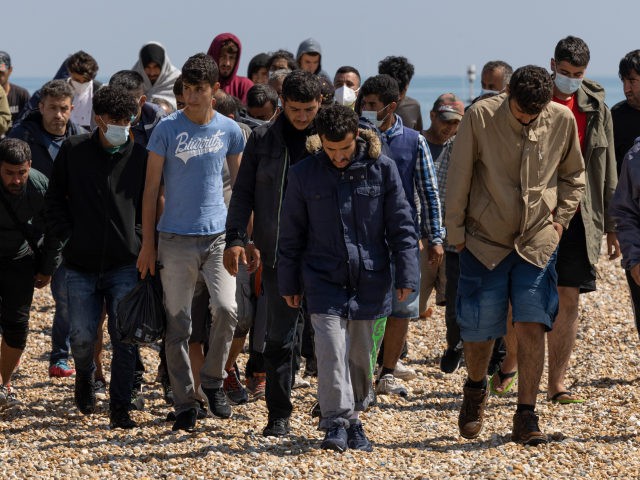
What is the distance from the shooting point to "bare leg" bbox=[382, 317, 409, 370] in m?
8.59

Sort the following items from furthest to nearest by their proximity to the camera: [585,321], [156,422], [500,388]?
[585,321]
[500,388]
[156,422]

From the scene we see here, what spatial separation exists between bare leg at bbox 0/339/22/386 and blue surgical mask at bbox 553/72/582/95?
3.84 metres

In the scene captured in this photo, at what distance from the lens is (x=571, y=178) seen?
7.14 metres

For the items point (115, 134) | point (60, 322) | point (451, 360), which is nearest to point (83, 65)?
point (60, 322)

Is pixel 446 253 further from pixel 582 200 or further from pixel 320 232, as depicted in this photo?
pixel 320 232

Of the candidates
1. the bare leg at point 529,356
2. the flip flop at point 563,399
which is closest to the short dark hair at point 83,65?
the flip flop at point 563,399

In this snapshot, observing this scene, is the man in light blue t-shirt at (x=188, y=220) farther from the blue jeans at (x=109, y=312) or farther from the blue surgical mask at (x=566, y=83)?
the blue surgical mask at (x=566, y=83)

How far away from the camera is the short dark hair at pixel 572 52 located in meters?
7.73

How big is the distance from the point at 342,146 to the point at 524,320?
1.39 m

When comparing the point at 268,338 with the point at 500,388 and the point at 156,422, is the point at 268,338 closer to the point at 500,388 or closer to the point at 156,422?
the point at 156,422

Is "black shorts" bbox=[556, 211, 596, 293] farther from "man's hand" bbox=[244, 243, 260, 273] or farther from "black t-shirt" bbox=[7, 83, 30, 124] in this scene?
"black t-shirt" bbox=[7, 83, 30, 124]

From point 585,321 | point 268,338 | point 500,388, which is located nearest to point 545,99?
point 268,338

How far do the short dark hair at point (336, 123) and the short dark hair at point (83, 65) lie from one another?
4.60 m

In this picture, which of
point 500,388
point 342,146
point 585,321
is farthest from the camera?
point 585,321
